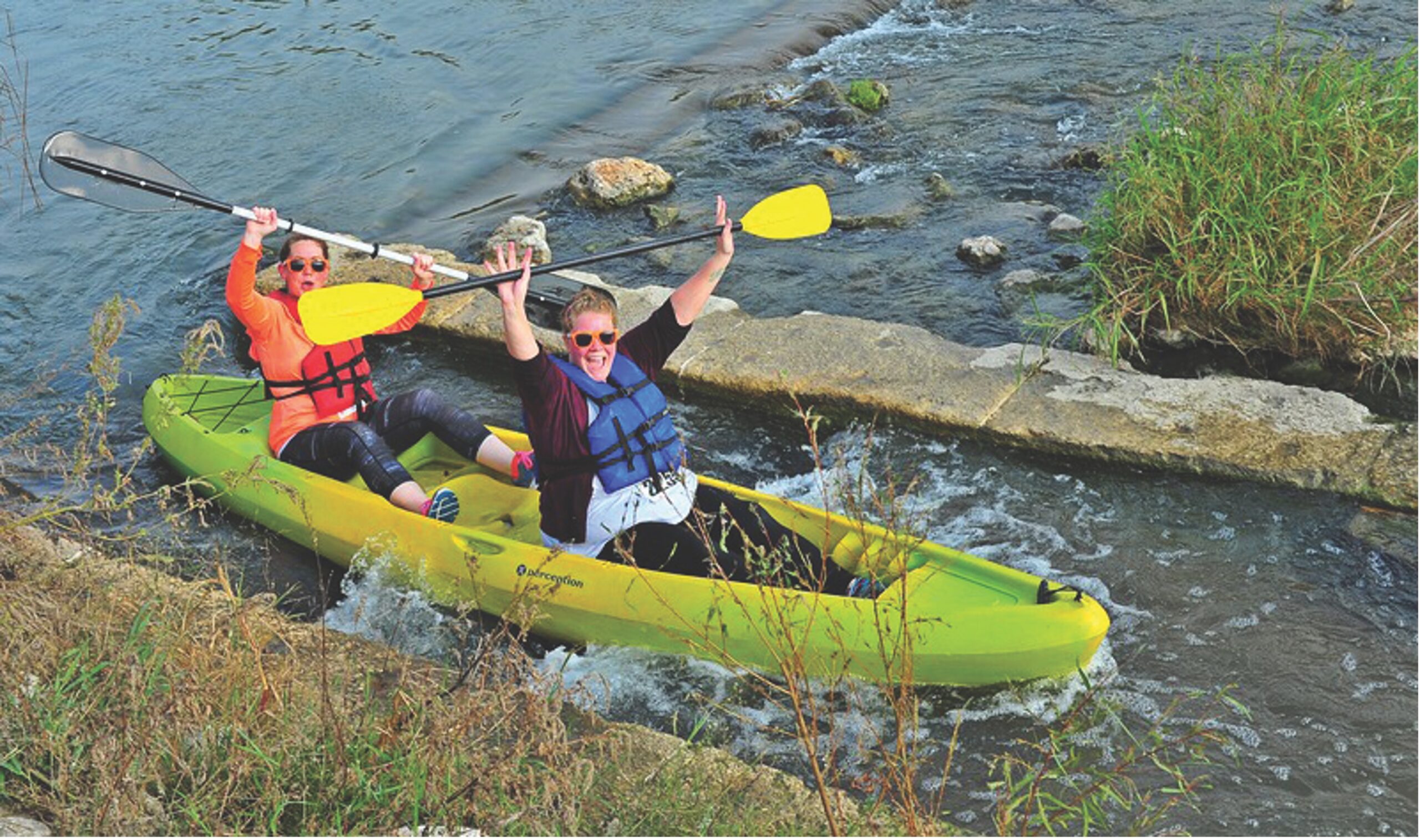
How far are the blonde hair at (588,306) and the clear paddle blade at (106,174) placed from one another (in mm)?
1626

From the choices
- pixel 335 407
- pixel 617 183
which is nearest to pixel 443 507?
pixel 335 407

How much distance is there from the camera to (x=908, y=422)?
548 centimetres

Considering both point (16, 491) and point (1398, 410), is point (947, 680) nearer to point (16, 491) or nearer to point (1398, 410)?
point (1398, 410)

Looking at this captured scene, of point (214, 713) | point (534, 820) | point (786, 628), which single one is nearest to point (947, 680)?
point (786, 628)

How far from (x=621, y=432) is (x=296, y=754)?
1.56m

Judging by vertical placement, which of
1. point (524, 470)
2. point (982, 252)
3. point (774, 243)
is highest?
point (524, 470)

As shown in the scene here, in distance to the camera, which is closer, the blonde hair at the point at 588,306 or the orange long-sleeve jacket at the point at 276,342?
the blonde hair at the point at 588,306

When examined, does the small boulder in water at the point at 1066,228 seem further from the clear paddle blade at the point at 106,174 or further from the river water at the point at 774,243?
the clear paddle blade at the point at 106,174

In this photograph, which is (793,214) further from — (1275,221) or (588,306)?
(1275,221)

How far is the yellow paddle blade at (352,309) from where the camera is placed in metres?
4.54

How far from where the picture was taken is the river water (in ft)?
13.4

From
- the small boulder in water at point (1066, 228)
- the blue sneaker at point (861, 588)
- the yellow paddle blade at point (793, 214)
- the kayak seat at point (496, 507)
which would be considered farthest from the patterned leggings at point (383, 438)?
the small boulder in water at point (1066, 228)

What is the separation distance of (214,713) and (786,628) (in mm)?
1247

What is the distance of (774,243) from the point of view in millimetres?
7355
